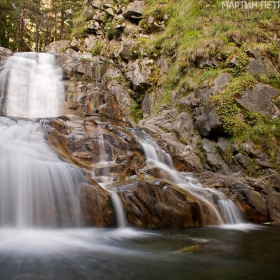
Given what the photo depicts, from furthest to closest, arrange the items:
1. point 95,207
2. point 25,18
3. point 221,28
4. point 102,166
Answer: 1. point 25,18
2. point 221,28
3. point 102,166
4. point 95,207

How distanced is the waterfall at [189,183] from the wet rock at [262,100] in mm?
3926

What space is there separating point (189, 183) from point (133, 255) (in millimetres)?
4888

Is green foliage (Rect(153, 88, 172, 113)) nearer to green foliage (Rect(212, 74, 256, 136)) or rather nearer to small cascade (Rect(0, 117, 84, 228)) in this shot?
green foliage (Rect(212, 74, 256, 136))

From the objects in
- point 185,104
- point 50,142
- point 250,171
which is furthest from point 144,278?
point 185,104

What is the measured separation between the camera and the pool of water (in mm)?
3580

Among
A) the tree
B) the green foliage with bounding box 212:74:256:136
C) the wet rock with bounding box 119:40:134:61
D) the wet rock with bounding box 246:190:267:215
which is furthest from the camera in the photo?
the tree

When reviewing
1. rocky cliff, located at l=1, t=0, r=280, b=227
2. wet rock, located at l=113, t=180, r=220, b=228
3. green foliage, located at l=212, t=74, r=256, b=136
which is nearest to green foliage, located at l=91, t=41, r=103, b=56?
rocky cliff, located at l=1, t=0, r=280, b=227

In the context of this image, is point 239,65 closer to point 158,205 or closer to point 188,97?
point 188,97

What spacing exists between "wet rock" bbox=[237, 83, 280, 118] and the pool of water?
6260mm

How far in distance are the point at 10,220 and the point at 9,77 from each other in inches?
488

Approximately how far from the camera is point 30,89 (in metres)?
15.6

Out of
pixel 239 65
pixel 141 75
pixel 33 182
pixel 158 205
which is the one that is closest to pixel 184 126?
pixel 239 65

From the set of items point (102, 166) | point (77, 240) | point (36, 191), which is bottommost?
point (77, 240)

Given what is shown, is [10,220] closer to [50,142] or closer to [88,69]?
[50,142]
